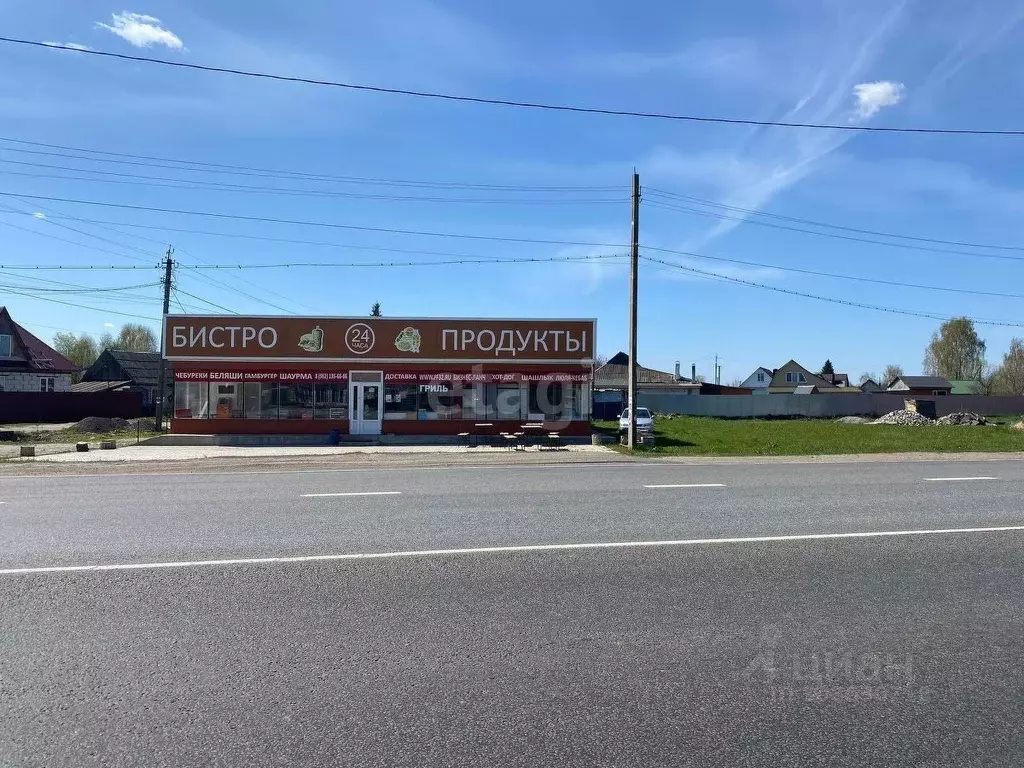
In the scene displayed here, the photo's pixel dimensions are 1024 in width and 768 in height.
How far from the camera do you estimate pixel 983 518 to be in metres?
9.49

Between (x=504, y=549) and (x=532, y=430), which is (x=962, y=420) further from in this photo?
(x=504, y=549)

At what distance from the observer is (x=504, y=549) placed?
7.60 meters

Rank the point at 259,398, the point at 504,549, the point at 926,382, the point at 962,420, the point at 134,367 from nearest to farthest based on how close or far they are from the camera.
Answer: the point at 504,549
the point at 259,398
the point at 962,420
the point at 134,367
the point at 926,382

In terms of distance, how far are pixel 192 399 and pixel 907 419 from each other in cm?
4250

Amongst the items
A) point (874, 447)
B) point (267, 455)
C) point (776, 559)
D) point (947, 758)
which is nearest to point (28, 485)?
point (267, 455)

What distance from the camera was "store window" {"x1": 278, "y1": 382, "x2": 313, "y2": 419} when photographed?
29.4m

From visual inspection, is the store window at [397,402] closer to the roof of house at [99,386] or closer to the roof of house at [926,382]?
the roof of house at [99,386]

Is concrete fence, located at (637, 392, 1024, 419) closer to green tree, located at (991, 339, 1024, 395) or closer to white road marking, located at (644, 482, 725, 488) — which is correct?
green tree, located at (991, 339, 1024, 395)

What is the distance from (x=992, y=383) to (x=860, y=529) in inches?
3850

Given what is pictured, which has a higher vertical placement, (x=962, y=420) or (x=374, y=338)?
(x=374, y=338)

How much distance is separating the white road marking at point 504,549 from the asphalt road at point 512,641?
66 mm

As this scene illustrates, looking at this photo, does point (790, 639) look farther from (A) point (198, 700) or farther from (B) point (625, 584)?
(A) point (198, 700)

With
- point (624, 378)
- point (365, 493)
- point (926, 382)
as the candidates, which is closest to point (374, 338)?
point (365, 493)

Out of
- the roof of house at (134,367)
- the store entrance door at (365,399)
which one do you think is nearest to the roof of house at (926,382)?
the store entrance door at (365,399)
